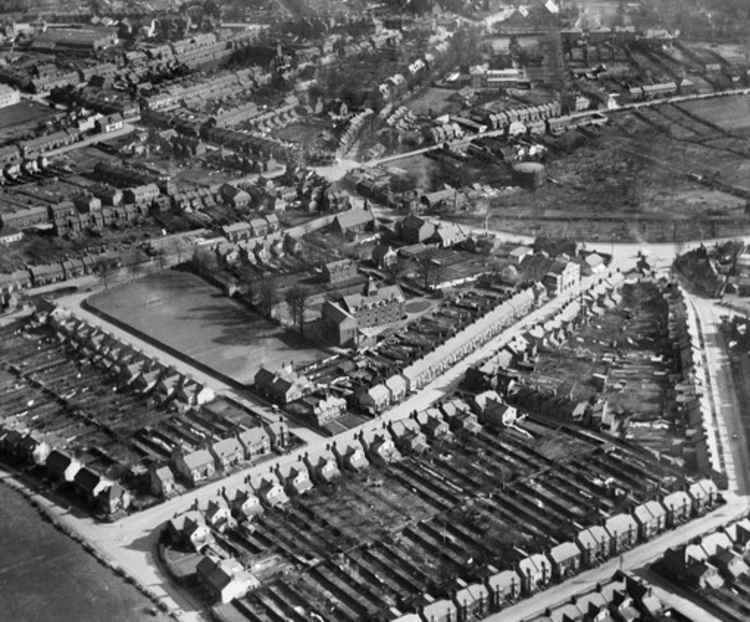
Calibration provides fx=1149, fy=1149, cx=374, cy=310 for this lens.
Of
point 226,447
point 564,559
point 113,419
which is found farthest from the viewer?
point 113,419

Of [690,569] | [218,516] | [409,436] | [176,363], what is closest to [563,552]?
[690,569]

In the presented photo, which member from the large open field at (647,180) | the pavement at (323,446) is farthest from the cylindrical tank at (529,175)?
the pavement at (323,446)

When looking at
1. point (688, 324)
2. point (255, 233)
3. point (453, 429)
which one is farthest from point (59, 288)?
point (688, 324)

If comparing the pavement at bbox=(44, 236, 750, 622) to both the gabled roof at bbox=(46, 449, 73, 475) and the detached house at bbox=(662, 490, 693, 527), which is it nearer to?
the detached house at bbox=(662, 490, 693, 527)

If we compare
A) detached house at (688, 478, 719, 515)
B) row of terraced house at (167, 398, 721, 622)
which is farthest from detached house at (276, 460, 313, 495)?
detached house at (688, 478, 719, 515)

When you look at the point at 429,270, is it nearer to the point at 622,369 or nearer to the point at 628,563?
the point at 622,369

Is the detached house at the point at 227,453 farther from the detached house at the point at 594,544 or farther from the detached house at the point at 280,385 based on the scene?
the detached house at the point at 594,544
